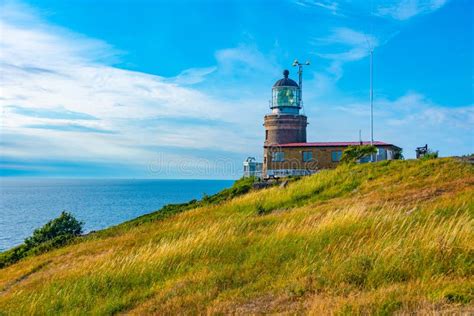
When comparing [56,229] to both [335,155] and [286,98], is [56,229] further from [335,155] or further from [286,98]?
[286,98]

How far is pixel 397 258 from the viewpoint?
21.9 feet

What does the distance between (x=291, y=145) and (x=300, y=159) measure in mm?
1766

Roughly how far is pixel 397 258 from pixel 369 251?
702 mm

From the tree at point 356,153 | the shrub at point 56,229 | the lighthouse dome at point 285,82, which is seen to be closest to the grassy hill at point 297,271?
the shrub at point 56,229

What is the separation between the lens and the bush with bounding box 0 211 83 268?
1938 cm

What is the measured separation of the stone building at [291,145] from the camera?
3975 cm

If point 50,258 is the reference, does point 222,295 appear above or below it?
above

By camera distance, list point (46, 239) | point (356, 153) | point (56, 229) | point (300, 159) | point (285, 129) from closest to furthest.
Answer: point (46, 239)
point (56, 229)
point (356, 153)
point (300, 159)
point (285, 129)

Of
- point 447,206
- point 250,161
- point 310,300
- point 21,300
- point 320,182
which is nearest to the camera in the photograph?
point 310,300

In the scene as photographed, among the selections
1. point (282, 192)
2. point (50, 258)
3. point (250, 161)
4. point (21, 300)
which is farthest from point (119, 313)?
point (250, 161)

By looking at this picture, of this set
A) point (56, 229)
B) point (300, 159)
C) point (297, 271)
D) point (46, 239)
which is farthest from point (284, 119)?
point (297, 271)

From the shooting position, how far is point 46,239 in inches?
998

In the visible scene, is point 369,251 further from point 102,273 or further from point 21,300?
point 21,300

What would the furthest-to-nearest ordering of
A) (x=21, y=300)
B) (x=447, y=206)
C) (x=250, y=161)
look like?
(x=250, y=161)
(x=447, y=206)
(x=21, y=300)
